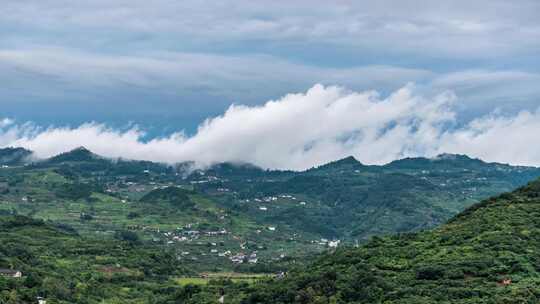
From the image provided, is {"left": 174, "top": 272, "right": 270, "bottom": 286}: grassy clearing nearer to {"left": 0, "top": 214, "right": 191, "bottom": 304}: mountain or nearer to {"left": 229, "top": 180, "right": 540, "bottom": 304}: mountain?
{"left": 0, "top": 214, "right": 191, "bottom": 304}: mountain

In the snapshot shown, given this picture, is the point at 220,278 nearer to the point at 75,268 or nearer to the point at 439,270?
the point at 75,268

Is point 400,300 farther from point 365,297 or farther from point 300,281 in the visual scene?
point 300,281

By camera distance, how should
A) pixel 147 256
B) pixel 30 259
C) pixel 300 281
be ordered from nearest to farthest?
pixel 300 281 → pixel 30 259 → pixel 147 256

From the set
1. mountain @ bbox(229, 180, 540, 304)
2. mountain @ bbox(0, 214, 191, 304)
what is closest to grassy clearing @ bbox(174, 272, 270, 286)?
mountain @ bbox(0, 214, 191, 304)

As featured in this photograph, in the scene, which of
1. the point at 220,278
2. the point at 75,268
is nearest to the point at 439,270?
the point at 220,278

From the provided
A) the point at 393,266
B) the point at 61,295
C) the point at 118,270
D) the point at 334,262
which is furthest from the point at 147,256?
the point at 393,266

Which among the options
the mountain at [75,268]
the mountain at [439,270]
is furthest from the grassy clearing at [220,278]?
the mountain at [439,270]

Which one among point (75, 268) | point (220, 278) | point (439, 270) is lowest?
point (220, 278)

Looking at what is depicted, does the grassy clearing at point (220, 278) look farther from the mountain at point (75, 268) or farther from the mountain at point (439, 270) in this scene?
the mountain at point (439, 270)
